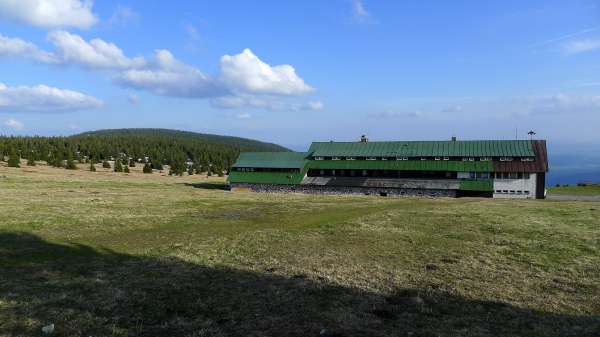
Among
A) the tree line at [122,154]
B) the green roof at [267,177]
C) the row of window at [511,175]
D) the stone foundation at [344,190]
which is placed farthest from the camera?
the tree line at [122,154]

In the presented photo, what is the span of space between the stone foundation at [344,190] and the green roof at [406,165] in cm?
414

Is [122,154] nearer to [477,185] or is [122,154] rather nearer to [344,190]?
[344,190]

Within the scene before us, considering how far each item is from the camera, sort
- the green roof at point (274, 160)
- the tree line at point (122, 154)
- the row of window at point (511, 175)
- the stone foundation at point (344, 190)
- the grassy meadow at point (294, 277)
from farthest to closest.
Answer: the tree line at point (122, 154) < the green roof at point (274, 160) < the stone foundation at point (344, 190) < the row of window at point (511, 175) < the grassy meadow at point (294, 277)

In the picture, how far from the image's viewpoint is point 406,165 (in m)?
74.4

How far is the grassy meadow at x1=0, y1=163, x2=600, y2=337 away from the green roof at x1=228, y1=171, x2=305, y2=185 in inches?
1644

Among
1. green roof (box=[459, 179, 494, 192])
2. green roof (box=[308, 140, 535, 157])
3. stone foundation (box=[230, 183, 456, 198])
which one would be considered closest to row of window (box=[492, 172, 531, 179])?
green roof (box=[459, 179, 494, 192])

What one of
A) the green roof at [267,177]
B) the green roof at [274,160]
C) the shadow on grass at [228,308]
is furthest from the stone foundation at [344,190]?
the shadow on grass at [228,308]

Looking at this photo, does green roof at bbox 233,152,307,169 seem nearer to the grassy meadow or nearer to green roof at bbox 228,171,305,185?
green roof at bbox 228,171,305,185

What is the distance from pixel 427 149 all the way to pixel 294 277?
62.3 metres

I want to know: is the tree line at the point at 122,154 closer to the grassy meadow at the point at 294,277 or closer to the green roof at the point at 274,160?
the green roof at the point at 274,160

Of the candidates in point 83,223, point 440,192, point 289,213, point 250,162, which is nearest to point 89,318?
point 83,223

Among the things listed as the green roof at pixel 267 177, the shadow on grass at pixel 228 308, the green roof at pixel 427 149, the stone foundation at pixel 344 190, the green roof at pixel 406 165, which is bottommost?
the shadow on grass at pixel 228 308

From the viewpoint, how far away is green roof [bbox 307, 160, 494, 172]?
230 feet

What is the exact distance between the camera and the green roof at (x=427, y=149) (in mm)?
70750
